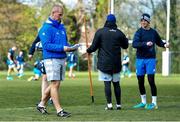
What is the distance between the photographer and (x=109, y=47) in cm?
1444

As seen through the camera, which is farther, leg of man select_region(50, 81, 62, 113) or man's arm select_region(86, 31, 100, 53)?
man's arm select_region(86, 31, 100, 53)

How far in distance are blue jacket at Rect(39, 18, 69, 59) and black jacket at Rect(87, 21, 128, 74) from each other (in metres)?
1.99

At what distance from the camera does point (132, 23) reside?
206ft

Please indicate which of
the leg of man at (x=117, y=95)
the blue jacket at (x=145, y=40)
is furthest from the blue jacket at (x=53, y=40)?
the blue jacket at (x=145, y=40)

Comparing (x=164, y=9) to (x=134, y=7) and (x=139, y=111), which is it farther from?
(x=139, y=111)

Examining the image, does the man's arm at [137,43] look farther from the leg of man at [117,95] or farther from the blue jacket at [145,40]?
the leg of man at [117,95]

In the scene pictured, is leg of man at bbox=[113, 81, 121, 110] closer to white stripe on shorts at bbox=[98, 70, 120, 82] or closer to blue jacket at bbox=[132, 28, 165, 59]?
white stripe on shorts at bbox=[98, 70, 120, 82]

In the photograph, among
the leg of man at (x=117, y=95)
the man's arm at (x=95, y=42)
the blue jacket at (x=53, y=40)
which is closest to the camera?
the blue jacket at (x=53, y=40)

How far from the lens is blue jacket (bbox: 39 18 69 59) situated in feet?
40.6

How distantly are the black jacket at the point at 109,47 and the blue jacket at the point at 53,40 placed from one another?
1987 mm

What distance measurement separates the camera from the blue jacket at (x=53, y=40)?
12.4 meters

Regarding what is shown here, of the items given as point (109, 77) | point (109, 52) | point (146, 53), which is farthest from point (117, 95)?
point (146, 53)

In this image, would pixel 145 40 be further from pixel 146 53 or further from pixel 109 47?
pixel 109 47

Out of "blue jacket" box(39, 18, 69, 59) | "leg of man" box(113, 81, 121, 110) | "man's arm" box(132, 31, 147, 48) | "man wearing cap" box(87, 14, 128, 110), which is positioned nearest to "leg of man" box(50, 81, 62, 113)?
"blue jacket" box(39, 18, 69, 59)
